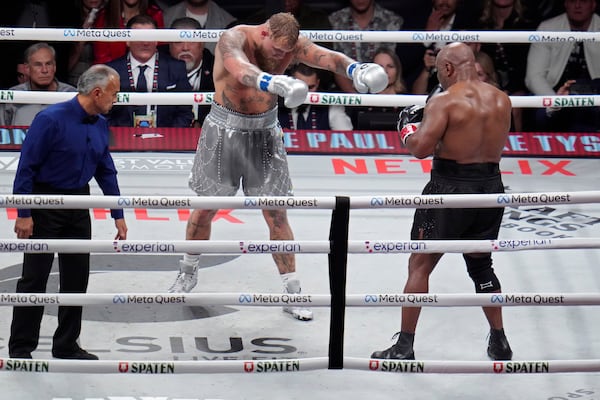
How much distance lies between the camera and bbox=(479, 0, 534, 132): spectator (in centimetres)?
842

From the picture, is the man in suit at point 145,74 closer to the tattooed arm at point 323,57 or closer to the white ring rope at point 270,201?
the tattooed arm at point 323,57

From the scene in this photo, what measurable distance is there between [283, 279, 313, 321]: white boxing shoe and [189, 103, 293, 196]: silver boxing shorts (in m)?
0.45

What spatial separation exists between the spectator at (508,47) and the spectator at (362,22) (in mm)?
674

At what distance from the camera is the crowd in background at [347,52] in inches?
312

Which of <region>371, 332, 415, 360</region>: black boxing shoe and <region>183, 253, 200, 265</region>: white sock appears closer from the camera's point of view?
<region>371, 332, 415, 360</region>: black boxing shoe

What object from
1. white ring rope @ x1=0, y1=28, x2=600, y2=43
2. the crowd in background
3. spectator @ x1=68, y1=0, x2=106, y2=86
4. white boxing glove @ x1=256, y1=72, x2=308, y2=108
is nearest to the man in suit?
the crowd in background

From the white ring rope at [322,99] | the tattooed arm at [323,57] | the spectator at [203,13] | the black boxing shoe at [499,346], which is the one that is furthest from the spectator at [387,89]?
the black boxing shoe at [499,346]

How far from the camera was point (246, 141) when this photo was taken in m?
5.53

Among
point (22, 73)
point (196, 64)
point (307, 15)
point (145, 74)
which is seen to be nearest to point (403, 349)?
point (145, 74)

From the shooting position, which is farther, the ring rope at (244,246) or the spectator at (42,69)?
the spectator at (42,69)

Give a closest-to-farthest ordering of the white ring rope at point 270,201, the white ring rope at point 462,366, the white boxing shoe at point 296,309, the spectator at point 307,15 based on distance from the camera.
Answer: the white ring rope at point 270,201
the white ring rope at point 462,366
the white boxing shoe at point 296,309
the spectator at point 307,15

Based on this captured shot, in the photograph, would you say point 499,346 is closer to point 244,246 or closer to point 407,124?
point 407,124

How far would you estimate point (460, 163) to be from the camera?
5.00 metres

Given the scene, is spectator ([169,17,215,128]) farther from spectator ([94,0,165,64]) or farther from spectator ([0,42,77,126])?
spectator ([0,42,77,126])
